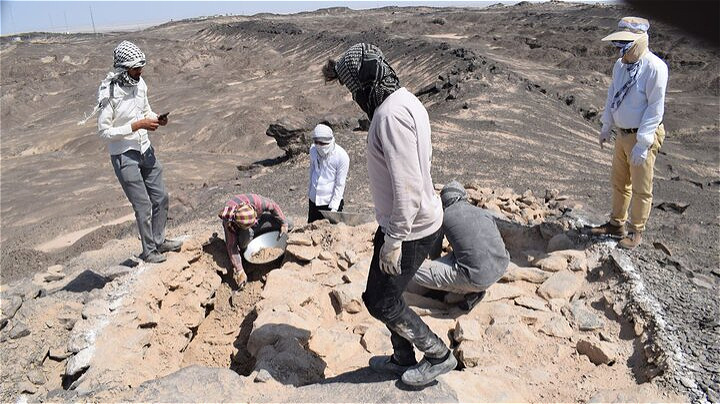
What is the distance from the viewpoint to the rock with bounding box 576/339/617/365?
320cm

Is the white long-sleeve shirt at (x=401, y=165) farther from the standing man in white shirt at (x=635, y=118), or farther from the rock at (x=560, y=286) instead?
the standing man in white shirt at (x=635, y=118)

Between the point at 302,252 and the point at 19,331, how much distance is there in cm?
218

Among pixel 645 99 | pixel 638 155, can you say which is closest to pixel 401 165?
pixel 638 155

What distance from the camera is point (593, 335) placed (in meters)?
3.47

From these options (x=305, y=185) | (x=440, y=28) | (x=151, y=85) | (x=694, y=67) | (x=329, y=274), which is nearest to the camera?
(x=329, y=274)

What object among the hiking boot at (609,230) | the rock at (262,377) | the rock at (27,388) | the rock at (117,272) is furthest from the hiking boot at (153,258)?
the hiking boot at (609,230)

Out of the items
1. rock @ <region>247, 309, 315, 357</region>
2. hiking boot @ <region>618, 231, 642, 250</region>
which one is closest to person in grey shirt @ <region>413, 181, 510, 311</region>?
rock @ <region>247, 309, 315, 357</region>

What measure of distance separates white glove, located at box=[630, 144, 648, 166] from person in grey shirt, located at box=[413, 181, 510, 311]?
3.84 ft

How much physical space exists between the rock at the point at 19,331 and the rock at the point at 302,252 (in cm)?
205

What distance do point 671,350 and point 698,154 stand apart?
9.80 meters

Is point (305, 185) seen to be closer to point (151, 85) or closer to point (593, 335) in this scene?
point (593, 335)

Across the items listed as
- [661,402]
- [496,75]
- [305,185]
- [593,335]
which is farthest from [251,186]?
[496,75]

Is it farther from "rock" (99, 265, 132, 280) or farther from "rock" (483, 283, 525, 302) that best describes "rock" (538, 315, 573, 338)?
"rock" (99, 265, 132, 280)

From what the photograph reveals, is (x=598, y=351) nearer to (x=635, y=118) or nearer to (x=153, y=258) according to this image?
(x=635, y=118)
